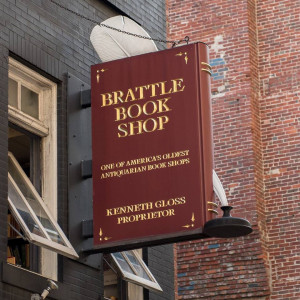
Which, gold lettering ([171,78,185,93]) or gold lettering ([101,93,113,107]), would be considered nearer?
gold lettering ([171,78,185,93])

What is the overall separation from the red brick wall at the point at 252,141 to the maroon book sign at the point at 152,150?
8.47 m

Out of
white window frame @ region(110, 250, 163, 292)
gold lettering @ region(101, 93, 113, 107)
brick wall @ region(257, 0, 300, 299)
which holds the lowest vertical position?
white window frame @ region(110, 250, 163, 292)

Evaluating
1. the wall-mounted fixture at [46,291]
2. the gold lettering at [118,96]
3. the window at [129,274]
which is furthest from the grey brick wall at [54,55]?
the gold lettering at [118,96]

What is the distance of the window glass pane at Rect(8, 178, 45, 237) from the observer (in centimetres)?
1113

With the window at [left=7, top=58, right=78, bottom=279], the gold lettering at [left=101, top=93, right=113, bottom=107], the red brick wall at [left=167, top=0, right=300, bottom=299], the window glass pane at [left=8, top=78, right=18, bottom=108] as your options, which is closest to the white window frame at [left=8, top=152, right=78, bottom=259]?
the window at [left=7, top=58, right=78, bottom=279]

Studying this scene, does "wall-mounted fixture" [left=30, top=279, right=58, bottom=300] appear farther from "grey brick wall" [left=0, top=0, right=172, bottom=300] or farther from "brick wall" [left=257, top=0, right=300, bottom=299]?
"brick wall" [left=257, top=0, right=300, bottom=299]

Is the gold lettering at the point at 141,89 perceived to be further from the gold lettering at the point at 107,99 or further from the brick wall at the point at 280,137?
the brick wall at the point at 280,137

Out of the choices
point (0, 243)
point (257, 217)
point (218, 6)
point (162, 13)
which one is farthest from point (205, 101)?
point (218, 6)

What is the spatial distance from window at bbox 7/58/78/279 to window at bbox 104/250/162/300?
97 centimetres

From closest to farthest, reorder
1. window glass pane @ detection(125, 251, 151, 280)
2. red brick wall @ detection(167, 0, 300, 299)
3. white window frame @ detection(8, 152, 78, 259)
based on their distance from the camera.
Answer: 1. white window frame @ detection(8, 152, 78, 259)
2. window glass pane @ detection(125, 251, 151, 280)
3. red brick wall @ detection(167, 0, 300, 299)

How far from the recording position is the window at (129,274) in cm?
1249

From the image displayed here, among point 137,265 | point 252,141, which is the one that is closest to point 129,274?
point 137,265

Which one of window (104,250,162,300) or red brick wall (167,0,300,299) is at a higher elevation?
red brick wall (167,0,300,299)

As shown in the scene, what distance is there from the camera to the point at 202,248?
798 inches
